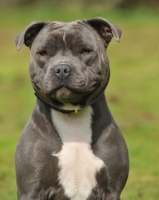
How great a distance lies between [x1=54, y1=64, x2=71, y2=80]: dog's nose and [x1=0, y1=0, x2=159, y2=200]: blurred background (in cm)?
202

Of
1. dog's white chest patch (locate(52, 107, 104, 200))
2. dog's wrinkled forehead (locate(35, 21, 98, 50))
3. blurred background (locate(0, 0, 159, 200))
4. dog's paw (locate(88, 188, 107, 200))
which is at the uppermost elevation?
dog's wrinkled forehead (locate(35, 21, 98, 50))

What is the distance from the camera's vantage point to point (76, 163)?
612 centimetres

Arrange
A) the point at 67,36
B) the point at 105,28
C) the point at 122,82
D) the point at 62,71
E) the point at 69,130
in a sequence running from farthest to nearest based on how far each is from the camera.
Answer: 1. the point at 122,82
2. the point at 105,28
3. the point at 69,130
4. the point at 67,36
5. the point at 62,71

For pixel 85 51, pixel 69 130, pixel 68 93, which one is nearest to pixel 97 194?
pixel 69 130

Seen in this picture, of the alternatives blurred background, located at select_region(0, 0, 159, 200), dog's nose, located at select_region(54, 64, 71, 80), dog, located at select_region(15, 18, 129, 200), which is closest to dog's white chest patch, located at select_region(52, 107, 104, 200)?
dog, located at select_region(15, 18, 129, 200)

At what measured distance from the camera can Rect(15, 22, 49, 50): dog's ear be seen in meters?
6.29

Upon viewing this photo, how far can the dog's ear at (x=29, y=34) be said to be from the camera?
20.6ft

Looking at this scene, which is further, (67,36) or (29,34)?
(29,34)

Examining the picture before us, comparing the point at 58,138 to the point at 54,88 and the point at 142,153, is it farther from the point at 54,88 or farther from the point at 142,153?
the point at 142,153

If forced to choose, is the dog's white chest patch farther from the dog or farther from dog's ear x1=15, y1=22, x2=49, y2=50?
dog's ear x1=15, y1=22, x2=49, y2=50

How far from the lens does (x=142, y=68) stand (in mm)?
17078

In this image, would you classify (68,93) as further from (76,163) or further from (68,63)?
(76,163)

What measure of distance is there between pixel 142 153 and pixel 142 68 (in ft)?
23.2

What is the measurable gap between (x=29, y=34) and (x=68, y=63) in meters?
0.67
